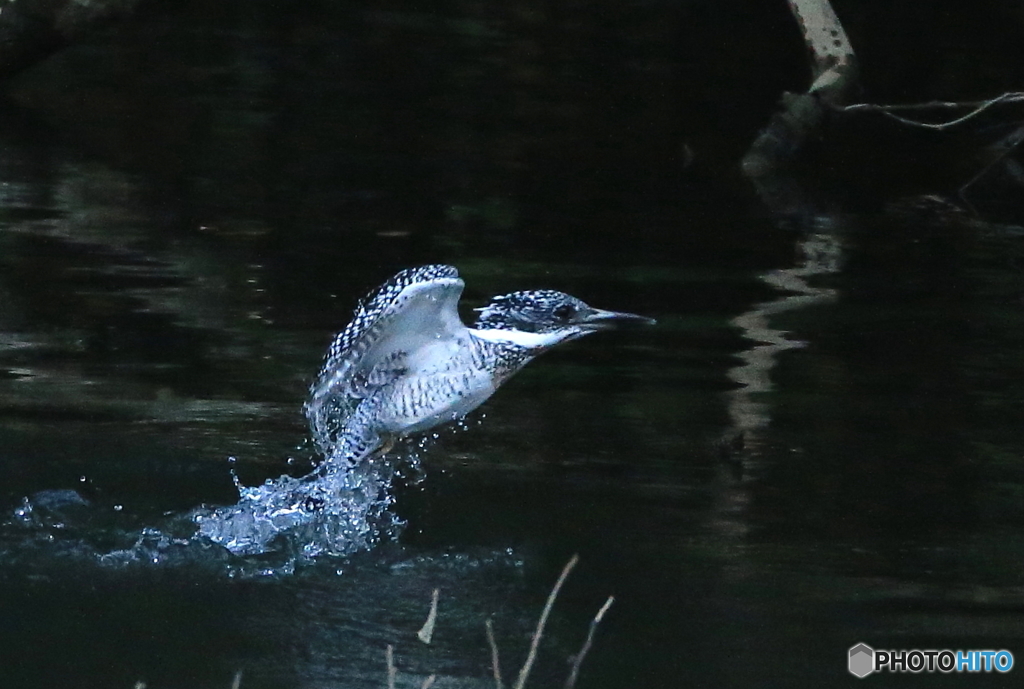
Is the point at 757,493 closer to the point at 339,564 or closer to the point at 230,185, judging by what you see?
the point at 339,564

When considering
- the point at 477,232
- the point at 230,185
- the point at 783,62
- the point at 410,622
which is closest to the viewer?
the point at 410,622

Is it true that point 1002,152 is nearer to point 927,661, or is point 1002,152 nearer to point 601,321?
point 601,321

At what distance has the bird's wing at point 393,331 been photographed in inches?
222

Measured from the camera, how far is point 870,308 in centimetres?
855

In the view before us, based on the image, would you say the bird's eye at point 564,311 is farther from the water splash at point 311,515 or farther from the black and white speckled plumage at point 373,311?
the water splash at point 311,515

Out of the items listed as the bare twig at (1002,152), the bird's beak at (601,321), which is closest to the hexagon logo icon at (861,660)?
the bird's beak at (601,321)

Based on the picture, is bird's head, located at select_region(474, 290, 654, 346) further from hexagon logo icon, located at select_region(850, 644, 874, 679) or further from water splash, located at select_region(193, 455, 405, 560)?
hexagon logo icon, located at select_region(850, 644, 874, 679)

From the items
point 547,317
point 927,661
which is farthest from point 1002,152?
point 927,661

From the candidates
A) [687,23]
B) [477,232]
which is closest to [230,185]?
[477,232]

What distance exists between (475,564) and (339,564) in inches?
17.1

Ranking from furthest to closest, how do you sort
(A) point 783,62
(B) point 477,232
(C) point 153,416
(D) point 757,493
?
1. (A) point 783,62
2. (B) point 477,232
3. (C) point 153,416
4. (D) point 757,493

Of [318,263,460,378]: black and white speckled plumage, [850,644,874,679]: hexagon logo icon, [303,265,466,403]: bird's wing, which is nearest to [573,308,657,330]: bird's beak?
[303,265,466,403]: bird's wing

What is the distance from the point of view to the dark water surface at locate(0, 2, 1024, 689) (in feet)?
17.1

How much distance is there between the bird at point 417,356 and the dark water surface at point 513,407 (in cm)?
27
